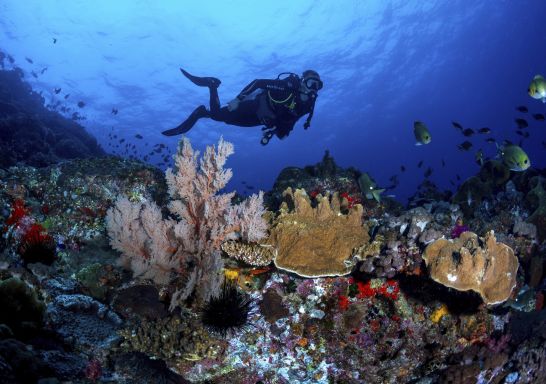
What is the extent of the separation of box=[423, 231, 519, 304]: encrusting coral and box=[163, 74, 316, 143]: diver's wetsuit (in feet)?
23.9

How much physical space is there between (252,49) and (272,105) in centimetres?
3588

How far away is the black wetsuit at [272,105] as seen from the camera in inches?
410

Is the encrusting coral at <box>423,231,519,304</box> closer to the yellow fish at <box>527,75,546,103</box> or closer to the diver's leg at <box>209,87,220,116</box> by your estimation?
the yellow fish at <box>527,75,546,103</box>

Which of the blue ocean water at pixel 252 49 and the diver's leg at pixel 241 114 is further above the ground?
the blue ocean water at pixel 252 49

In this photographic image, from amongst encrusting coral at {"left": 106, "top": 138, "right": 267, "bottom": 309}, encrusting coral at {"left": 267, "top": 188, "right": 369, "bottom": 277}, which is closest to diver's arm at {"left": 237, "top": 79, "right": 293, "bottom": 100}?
encrusting coral at {"left": 267, "top": 188, "right": 369, "bottom": 277}

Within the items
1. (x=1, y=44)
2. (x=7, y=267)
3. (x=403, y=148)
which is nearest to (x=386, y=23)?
(x=7, y=267)

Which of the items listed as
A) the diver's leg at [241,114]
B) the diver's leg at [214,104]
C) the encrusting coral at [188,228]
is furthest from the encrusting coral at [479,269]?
the diver's leg at [214,104]

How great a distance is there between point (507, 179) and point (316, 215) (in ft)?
27.9

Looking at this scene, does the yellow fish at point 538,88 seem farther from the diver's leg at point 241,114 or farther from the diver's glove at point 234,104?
the diver's glove at point 234,104

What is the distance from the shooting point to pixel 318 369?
443 centimetres

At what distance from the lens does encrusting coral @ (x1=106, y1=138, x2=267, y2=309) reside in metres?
4.20

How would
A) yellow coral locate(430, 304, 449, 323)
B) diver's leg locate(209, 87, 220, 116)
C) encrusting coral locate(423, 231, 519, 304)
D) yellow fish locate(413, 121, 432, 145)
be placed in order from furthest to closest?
diver's leg locate(209, 87, 220, 116) → yellow fish locate(413, 121, 432, 145) → yellow coral locate(430, 304, 449, 323) → encrusting coral locate(423, 231, 519, 304)

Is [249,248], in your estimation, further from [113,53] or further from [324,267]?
[113,53]

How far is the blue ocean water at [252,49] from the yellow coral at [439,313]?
30.2m
